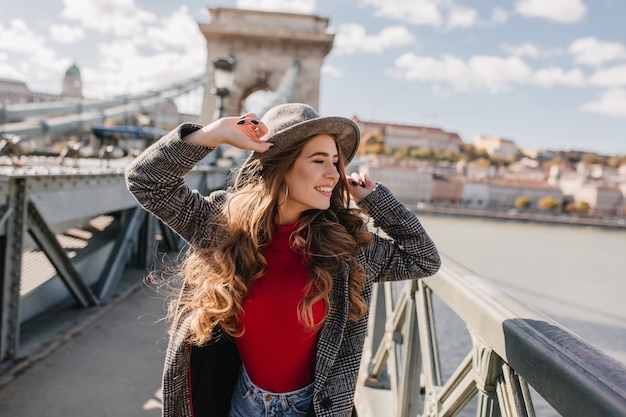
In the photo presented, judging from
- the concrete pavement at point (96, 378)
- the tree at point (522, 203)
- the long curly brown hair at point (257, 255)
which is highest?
the long curly brown hair at point (257, 255)

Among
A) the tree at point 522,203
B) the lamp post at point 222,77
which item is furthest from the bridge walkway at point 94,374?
the tree at point 522,203

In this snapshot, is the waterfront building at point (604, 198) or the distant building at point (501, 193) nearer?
the waterfront building at point (604, 198)

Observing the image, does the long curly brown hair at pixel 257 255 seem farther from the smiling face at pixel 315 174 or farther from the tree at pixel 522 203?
the tree at pixel 522 203

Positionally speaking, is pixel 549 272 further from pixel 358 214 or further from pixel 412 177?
pixel 412 177

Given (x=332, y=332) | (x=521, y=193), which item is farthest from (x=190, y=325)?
(x=521, y=193)

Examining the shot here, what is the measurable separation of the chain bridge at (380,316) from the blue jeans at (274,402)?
0.33 meters

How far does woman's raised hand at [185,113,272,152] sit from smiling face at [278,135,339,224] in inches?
3.4

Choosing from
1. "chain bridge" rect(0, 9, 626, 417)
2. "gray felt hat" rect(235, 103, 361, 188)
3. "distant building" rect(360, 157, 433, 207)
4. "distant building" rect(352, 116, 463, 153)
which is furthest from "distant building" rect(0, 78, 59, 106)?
"distant building" rect(352, 116, 463, 153)

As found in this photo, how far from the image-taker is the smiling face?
3.82 feet

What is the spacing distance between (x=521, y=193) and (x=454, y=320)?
67.6 metres

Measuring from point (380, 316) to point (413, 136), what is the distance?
9495cm

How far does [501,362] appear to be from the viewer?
3.08 ft

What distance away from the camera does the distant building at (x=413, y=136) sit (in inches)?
3693

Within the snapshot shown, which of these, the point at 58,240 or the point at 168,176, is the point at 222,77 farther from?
the point at 168,176
